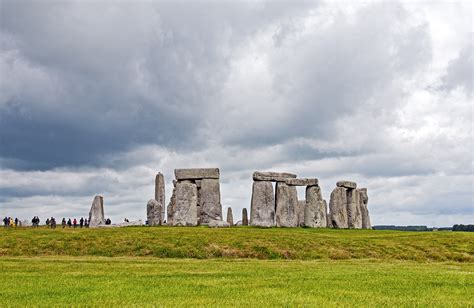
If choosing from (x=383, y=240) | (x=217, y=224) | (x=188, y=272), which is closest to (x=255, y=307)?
(x=188, y=272)

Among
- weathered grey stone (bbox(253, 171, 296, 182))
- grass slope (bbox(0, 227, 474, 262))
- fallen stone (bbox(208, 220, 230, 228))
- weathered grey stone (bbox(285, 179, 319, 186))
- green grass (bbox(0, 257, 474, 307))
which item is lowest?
green grass (bbox(0, 257, 474, 307))

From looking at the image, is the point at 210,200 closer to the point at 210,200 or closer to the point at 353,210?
the point at 210,200

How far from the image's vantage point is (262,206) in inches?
1416

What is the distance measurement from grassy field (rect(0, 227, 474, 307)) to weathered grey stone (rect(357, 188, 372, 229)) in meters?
16.0

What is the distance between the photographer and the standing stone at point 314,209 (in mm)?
38750

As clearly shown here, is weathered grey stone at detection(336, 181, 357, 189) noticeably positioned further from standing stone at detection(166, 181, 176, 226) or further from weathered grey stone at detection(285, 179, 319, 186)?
standing stone at detection(166, 181, 176, 226)

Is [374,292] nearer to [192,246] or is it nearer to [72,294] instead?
[72,294]

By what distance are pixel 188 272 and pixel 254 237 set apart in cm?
1099

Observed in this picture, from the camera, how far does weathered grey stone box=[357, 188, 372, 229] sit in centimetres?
4683

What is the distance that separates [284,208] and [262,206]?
73.8 inches

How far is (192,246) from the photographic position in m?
24.3

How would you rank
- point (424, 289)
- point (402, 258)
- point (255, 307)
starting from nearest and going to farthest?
point (255, 307) → point (424, 289) → point (402, 258)

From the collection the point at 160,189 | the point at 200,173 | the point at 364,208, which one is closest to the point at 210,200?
the point at 200,173

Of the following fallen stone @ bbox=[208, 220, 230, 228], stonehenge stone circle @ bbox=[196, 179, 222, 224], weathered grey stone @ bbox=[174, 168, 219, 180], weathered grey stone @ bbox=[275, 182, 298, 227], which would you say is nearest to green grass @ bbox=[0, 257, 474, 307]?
fallen stone @ bbox=[208, 220, 230, 228]
